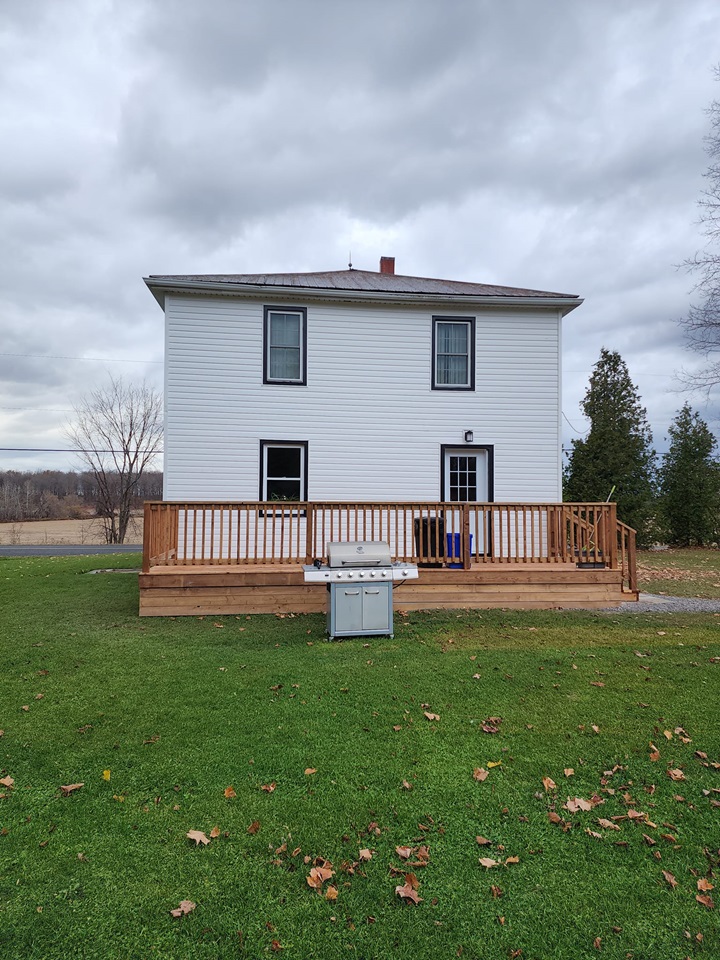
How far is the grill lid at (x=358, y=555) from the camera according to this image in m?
6.79

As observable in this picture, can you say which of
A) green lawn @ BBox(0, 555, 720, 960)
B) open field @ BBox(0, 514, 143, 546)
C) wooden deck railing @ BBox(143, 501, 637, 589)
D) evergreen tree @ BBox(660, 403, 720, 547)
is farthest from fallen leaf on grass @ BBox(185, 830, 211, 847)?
open field @ BBox(0, 514, 143, 546)

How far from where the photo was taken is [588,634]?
695 centimetres

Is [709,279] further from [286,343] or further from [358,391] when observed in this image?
[286,343]

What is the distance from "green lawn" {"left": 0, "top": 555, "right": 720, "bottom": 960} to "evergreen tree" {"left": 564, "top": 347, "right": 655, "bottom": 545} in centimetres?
1296

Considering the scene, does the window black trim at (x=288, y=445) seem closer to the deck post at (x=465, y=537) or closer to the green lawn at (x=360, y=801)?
the deck post at (x=465, y=537)

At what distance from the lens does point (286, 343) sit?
11109mm

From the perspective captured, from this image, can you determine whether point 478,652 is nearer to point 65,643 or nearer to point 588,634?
point 588,634

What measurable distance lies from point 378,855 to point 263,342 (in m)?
9.66

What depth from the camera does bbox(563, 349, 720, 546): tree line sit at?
1841 cm

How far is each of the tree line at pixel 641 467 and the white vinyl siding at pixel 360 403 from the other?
26.2 ft

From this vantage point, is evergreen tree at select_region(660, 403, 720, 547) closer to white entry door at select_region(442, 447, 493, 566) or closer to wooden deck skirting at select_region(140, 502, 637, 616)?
white entry door at select_region(442, 447, 493, 566)

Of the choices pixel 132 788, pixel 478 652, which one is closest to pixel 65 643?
pixel 132 788

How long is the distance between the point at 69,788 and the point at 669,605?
8.74m

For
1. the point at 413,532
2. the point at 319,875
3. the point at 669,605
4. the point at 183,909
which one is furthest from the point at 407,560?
the point at 183,909
